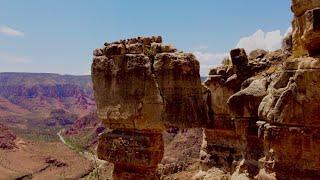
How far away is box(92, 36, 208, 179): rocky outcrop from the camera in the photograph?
20.5m

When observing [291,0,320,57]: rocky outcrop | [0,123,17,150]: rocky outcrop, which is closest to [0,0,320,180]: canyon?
[291,0,320,57]: rocky outcrop

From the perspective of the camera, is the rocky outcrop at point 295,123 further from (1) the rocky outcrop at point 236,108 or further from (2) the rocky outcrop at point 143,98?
(2) the rocky outcrop at point 143,98

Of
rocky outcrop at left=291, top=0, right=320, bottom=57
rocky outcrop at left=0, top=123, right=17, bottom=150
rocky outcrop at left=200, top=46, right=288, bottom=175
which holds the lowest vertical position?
rocky outcrop at left=0, top=123, right=17, bottom=150

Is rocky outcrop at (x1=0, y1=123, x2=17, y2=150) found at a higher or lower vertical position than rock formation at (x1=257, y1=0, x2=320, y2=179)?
lower

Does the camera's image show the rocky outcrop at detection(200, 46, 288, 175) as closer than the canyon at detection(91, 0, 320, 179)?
Yes

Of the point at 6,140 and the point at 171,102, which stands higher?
the point at 171,102

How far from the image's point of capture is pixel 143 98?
2048cm

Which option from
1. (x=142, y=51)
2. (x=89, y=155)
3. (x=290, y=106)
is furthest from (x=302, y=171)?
(x=89, y=155)

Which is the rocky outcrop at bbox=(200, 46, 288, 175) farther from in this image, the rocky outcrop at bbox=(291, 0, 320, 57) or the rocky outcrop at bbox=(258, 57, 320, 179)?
the rocky outcrop at bbox=(258, 57, 320, 179)

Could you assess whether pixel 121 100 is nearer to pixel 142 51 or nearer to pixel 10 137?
pixel 142 51

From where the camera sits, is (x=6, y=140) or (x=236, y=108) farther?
(x=6, y=140)

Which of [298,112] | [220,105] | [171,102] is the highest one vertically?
[298,112]

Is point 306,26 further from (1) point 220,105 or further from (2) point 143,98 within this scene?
(1) point 220,105

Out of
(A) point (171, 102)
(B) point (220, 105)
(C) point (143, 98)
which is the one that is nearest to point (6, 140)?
(B) point (220, 105)
